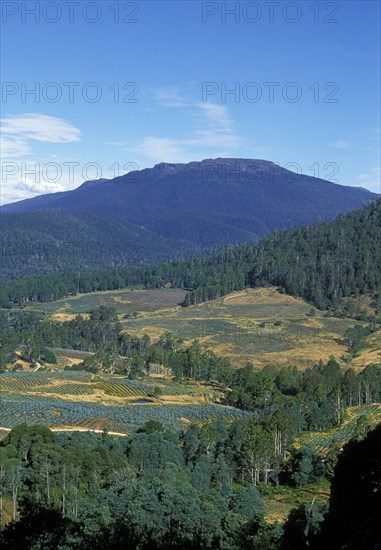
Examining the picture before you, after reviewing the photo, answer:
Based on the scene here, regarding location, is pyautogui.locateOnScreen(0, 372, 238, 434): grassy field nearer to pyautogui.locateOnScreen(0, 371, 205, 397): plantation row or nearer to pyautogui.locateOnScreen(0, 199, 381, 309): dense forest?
pyautogui.locateOnScreen(0, 371, 205, 397): plantation row

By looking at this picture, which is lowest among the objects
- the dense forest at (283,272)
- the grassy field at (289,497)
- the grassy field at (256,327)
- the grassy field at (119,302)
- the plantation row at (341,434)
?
the grassy field at (289,497)

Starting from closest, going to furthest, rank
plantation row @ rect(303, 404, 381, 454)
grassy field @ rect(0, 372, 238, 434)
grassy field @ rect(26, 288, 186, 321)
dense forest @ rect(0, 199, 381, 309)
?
plantation row @ rect(303, 404, 381, 454), grassy field @ rect(0, 372, 238, 434), dense forest @ rect(0, 199, 381, 309), grassy field @ rect(26, 288, 186, 321)

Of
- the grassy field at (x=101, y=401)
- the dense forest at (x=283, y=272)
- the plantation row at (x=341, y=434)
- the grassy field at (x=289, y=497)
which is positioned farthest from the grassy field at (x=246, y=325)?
the grassy field at (x=289, y=497)

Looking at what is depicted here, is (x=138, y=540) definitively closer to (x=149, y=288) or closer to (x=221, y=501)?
(x=221, y=501)

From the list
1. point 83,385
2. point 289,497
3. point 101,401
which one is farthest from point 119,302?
point 289,497

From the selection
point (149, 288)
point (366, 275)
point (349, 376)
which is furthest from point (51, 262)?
point (349, 376)

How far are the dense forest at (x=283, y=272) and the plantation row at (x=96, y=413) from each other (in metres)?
52.3

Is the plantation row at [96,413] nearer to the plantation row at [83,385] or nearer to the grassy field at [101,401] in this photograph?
the grassy field at [101,401]

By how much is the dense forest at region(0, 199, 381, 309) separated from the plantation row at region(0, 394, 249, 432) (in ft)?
172

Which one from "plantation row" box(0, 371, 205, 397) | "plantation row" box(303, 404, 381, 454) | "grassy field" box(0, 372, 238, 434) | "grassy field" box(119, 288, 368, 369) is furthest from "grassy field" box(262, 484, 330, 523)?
"grassy field" box(119, 288, 368, 369)

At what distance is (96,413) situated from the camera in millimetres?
46094

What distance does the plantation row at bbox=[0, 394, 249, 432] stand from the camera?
42250 mm

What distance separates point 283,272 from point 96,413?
67.8 metres

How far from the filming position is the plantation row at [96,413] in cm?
4225
